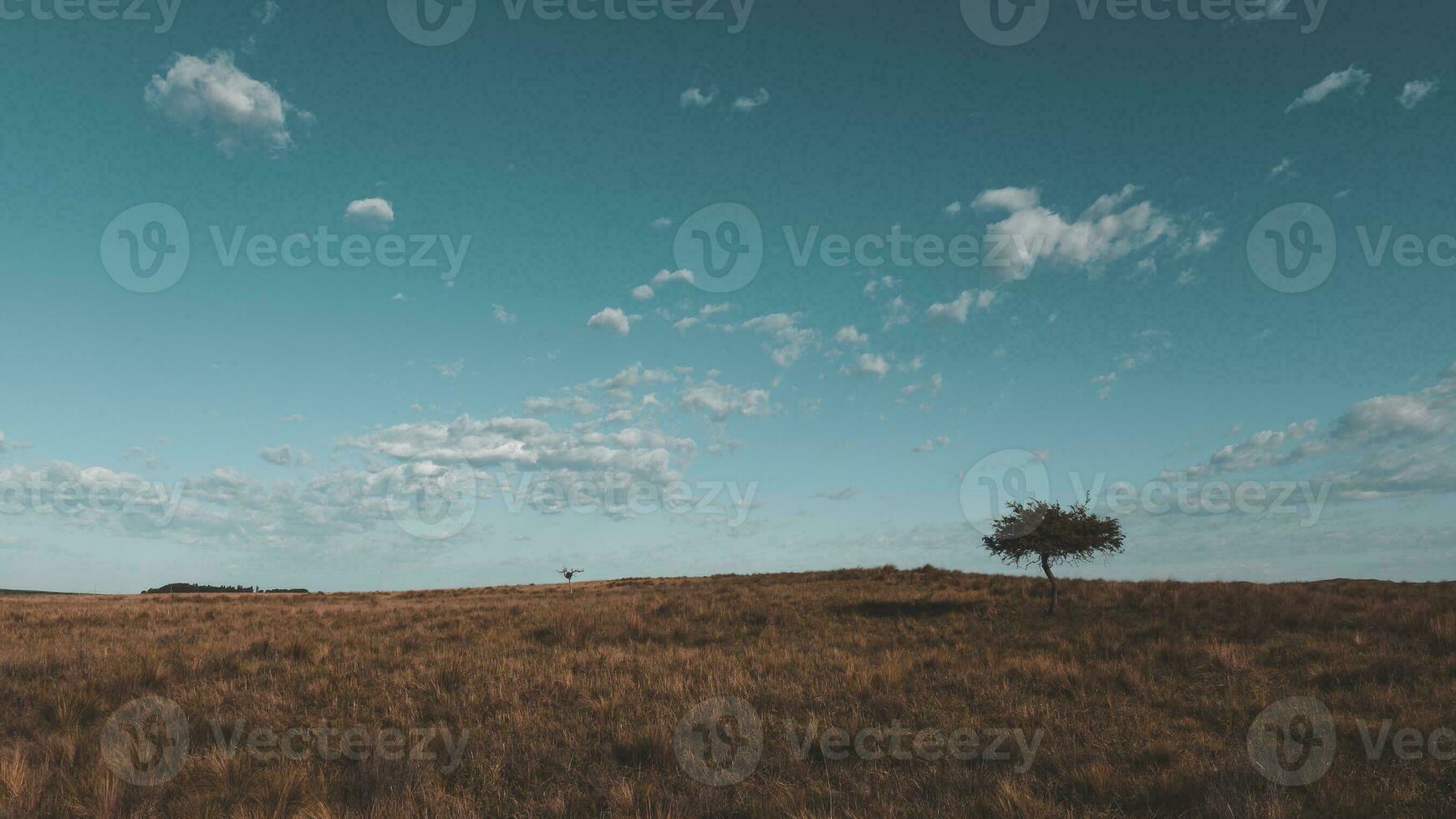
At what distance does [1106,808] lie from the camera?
6.55m

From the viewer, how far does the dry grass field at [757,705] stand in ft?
22.4

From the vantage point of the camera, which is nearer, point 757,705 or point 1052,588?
point 757,705

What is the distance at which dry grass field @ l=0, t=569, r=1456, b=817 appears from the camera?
684cm

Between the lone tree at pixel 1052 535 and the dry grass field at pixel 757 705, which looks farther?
the lone tree at pixel 1052 535

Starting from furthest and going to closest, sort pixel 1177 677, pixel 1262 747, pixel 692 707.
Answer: pixel 1177 677, pixel 692 707, pixel 1262 747

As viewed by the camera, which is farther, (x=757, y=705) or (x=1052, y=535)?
(x=1052, y=535)

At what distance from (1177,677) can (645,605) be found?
16569 mm

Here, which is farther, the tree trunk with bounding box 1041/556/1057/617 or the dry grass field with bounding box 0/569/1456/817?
the tree trunk with bounding box 1041/556/1057/617

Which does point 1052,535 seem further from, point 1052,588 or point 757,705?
point 757,705

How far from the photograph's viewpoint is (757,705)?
34.6 feet

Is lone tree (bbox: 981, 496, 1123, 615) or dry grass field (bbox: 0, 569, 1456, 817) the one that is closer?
dry grass field (bbox: 0, 569, 1456, 817)

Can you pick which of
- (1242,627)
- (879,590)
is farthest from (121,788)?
(879,590)

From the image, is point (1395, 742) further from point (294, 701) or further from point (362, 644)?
point (362, 644)

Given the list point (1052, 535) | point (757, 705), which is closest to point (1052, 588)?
point (1052, 535)
